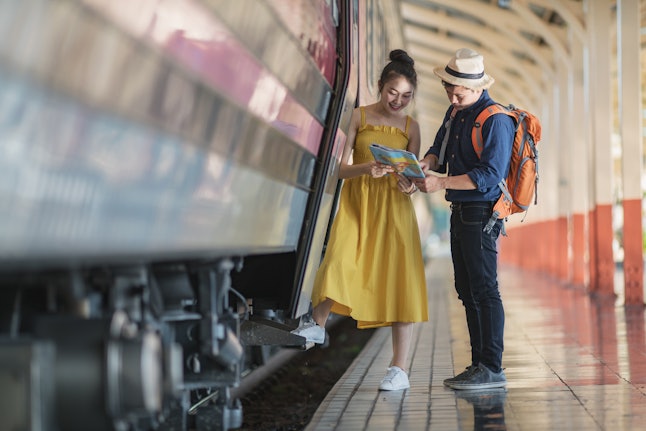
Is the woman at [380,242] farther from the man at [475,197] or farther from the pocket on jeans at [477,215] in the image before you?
the pocket on jeans at [477,215]

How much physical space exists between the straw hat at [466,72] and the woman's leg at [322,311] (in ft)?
4.51

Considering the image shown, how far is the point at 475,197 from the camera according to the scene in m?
5.49

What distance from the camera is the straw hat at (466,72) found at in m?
5.46

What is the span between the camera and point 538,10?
18609mm

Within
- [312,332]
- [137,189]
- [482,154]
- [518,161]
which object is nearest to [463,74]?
[482,154]

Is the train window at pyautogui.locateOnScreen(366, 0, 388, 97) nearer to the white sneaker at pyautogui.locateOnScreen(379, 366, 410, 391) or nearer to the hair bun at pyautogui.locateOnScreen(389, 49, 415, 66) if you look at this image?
the hair bun at pyautogui.locateOnScreen(389, 49, 415, 66)

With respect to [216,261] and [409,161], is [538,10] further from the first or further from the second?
[216,261]

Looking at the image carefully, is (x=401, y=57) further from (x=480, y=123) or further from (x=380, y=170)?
(x=380, y=170)

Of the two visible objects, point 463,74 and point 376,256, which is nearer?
point 463,74

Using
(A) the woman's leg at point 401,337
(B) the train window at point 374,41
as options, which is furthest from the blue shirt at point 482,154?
(B) the train window at point 374,41

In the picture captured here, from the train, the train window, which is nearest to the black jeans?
the train

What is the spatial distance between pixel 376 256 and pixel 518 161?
0.92 meters

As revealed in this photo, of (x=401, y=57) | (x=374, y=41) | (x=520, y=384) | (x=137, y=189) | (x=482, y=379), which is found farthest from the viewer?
A: (x=374, y=41)

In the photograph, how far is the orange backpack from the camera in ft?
17.9
